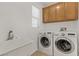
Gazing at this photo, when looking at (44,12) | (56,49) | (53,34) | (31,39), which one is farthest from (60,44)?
(44,12)

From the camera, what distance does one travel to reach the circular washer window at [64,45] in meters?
1.73

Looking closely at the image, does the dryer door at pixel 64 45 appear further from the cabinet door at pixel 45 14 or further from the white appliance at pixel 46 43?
the cabinet door at pixel 45 14

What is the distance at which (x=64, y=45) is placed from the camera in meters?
1.83

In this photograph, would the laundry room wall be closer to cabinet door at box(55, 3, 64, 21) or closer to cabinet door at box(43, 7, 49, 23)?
cabinet door at box(43, 7, 49, 23)

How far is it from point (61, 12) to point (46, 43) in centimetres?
79

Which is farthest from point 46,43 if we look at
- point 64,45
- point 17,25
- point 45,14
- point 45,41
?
point 17,25

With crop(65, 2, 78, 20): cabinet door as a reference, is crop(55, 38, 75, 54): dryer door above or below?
below

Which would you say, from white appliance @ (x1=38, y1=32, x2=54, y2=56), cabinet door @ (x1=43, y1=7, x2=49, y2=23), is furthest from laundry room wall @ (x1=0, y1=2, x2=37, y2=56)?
cabinet door @ (x1=43, y1=7, x2=49, y2=23)

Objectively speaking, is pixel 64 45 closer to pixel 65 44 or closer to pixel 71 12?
pixel 65 44

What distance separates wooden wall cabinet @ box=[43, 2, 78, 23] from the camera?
1.96 metres

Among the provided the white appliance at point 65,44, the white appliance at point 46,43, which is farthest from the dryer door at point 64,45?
the white appliance at point 46,43

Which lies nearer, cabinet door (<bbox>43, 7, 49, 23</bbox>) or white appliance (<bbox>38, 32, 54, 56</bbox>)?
white appliance (<bbox>38, 32, 54, 56</bbox>)

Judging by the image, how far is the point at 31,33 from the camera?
199cm

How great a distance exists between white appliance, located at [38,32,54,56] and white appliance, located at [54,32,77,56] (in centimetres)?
11
